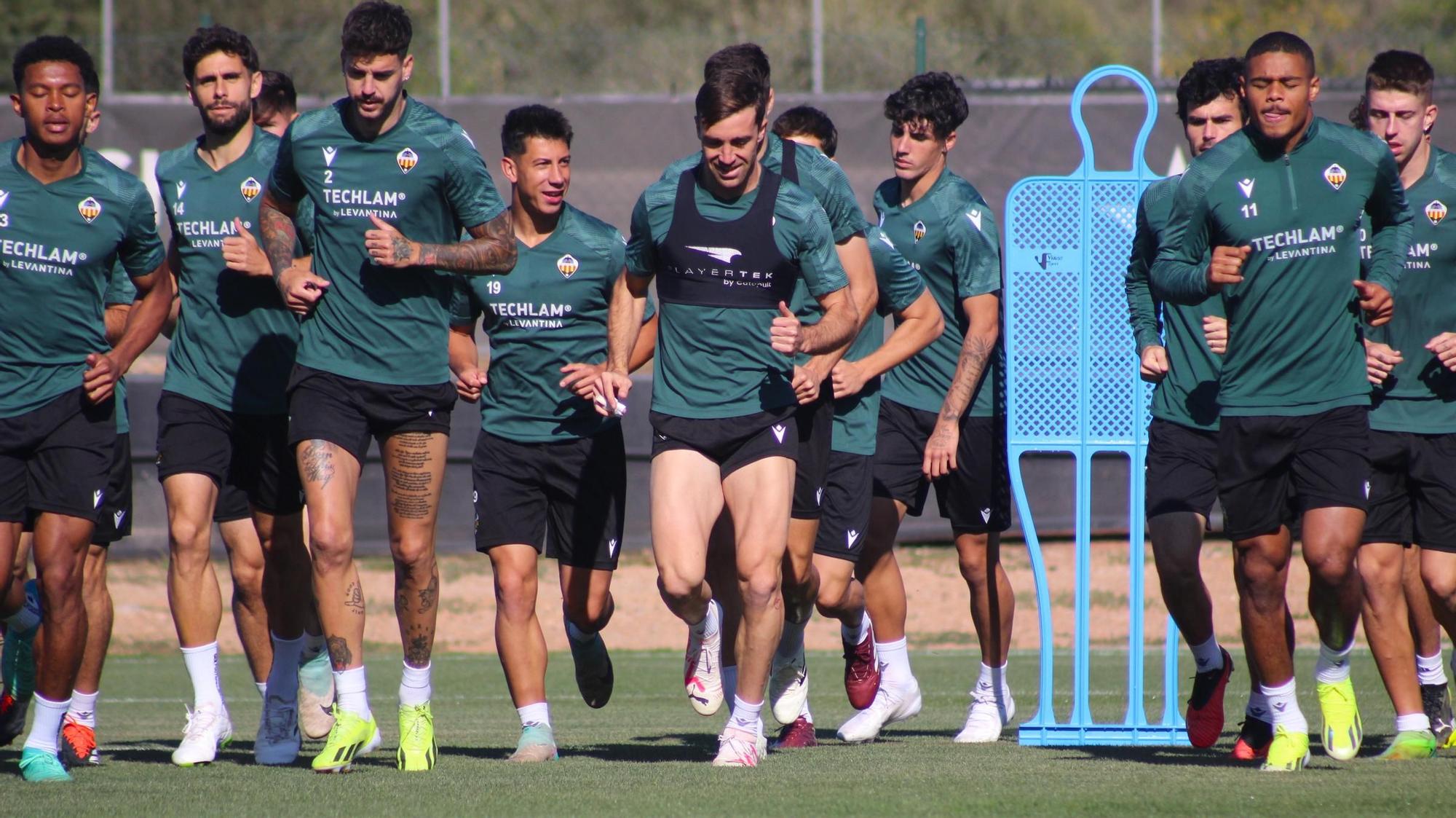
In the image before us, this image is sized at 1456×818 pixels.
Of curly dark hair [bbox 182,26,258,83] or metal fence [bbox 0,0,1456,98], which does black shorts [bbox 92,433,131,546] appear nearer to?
curly dark hair [bbox 182,26,258,83]

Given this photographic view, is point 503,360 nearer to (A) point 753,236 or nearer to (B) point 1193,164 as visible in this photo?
(A) point 753,236

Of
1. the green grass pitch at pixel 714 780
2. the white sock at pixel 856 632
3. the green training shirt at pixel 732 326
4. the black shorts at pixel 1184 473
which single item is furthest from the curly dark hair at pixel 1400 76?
the white sock at pixel 856 632

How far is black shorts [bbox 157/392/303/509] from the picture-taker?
7.05 m

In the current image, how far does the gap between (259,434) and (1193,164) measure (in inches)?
148

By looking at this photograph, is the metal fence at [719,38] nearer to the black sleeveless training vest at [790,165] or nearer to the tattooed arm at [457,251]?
the black sleeveless training vest at [790,165]

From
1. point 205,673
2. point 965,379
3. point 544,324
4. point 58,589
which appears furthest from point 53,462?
point 965,379

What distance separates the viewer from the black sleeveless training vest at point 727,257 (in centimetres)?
647

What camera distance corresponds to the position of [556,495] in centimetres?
729

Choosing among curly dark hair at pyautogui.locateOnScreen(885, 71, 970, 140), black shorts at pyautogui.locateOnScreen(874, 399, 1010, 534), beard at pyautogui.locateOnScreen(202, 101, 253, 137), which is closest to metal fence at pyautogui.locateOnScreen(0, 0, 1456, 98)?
curly dark hair at pyautogui.locateOnScreen(885, 71, 970, 140)

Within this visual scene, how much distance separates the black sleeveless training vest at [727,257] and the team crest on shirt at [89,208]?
2.04 m

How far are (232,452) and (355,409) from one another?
91 cm

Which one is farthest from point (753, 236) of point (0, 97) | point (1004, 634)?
point (0, 97)

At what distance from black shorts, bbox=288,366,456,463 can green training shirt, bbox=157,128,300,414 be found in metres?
0.60

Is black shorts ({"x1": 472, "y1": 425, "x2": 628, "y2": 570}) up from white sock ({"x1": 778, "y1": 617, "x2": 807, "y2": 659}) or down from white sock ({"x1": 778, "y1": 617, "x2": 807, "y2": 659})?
up
